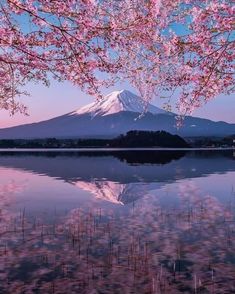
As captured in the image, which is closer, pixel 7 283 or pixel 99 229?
pixel 7 283

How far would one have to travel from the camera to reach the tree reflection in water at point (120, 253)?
12477 millimetres

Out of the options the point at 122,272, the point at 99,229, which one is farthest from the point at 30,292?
the point at 99,229

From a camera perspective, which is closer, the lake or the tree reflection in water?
the tree reflection in water

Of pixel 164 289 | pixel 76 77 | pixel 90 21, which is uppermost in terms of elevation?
pixel 90 21

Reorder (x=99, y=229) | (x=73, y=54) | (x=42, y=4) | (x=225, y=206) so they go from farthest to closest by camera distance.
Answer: (x=225, y=206), (x=99, y=229), (x=73, y=54), (x=42, y=4)

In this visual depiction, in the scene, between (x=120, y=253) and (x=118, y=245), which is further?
(x=118, y=245)

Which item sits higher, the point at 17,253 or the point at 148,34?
the point at 148,34

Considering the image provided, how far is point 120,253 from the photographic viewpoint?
50.3 feet

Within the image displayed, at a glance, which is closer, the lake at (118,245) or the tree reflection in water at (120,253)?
the tree reflection in water at (120,253)

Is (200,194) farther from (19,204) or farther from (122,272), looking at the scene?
(122,272)

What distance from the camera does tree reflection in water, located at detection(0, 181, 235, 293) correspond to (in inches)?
491

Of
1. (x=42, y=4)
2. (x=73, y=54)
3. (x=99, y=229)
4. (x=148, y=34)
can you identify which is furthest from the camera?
(x=99, y=229)

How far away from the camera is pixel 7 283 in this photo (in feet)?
41.1

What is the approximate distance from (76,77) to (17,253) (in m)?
6.17
